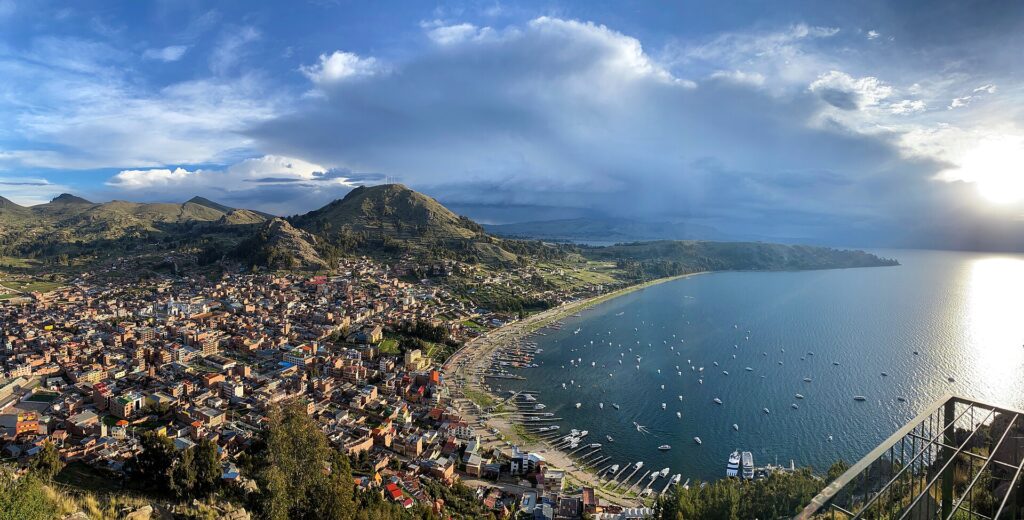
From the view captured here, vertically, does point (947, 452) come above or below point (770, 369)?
above

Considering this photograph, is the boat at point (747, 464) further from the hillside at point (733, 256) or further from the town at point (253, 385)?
the hillside at point (733, 256)

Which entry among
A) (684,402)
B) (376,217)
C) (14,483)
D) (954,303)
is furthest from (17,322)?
(954,303)

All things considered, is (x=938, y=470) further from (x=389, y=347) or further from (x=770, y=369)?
(x=770, y=369)

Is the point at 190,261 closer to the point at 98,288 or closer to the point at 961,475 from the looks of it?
the point at 98,288

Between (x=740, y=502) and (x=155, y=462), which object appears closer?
(x=740, y=502)

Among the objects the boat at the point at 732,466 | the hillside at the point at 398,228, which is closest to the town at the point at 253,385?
the boat at the point at 732,466

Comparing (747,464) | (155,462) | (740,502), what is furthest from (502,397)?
(155,462)
